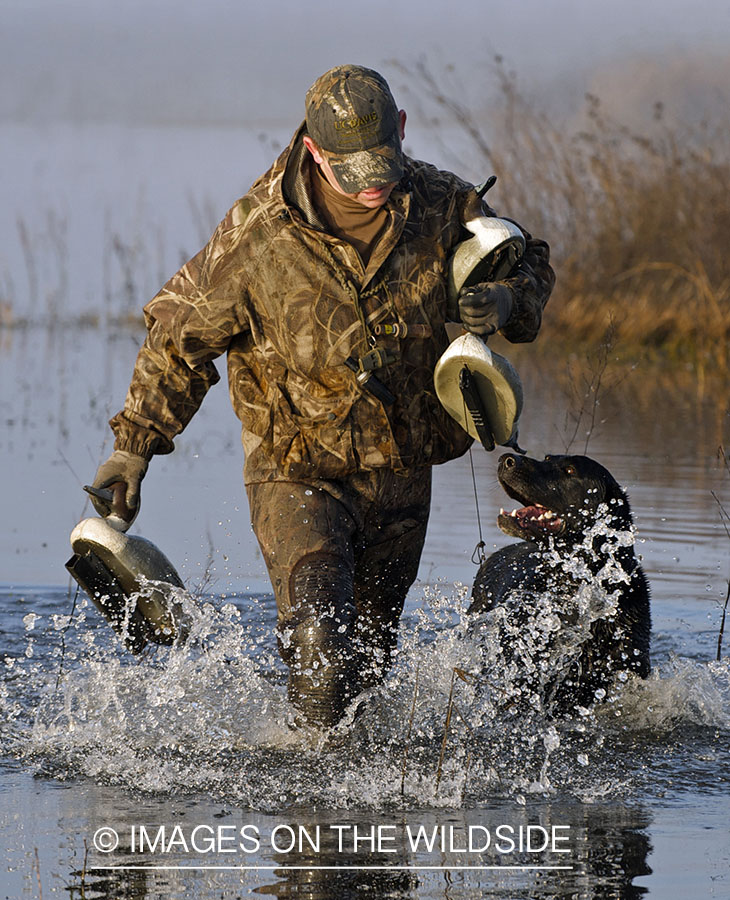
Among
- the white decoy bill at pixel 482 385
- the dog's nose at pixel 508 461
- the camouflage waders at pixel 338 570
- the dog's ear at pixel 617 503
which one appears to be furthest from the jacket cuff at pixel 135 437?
the dog's ear at pixel 617 503

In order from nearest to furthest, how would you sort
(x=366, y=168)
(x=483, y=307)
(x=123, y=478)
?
(x=366, y=168) < (x=483, y=307) < (x=123, y=478)

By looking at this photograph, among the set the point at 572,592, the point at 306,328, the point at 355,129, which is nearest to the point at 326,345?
the point at 306,328

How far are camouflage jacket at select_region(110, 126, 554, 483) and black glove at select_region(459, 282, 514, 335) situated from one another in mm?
152

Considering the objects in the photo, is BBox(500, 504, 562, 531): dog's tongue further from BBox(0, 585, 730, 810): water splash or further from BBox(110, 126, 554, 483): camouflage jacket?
BBox(110, 126, 554, 483): camouflage jacket

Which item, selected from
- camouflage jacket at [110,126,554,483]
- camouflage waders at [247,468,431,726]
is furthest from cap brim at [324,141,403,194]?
camouflage waders at [247,468,431,726]

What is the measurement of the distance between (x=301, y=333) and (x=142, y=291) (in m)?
14.6

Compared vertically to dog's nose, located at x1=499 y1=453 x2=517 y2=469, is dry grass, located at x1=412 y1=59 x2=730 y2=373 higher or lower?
higher

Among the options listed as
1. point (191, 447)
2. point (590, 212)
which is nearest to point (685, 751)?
point (191, 447)

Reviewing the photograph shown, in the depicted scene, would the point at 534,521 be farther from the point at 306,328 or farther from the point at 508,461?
the point at 306,328

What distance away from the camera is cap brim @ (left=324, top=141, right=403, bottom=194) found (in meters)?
4.43

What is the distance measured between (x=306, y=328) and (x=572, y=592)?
70.5 inches

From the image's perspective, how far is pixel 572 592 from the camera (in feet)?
19.0

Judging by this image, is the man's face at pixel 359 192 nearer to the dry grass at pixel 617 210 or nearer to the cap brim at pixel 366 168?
the cap brim at pixel 366 168

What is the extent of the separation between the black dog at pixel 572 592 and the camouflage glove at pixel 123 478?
151cm
